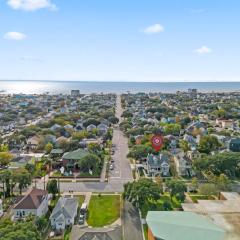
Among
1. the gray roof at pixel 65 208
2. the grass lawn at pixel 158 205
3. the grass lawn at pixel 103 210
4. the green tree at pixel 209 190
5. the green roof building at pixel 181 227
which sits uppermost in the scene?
the green roof building at pixel 181 227

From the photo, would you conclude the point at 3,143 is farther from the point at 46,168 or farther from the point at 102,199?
the point at 102,199

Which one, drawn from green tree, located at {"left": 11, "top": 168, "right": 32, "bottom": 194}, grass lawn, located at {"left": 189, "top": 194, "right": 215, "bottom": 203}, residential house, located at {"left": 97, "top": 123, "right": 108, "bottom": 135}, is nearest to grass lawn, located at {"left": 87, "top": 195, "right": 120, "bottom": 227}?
green tree, located at {"left": 11, "top": 168, "right": 32, "bottom": 194}

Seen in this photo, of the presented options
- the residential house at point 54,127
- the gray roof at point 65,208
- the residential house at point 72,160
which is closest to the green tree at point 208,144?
the residential house at point 72,160

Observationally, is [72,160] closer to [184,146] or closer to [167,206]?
[167,206]

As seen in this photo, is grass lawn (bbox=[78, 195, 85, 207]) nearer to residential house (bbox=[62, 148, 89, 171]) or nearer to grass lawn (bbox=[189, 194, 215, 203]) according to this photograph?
residential house (bbox=[62, 148, 89, 171])

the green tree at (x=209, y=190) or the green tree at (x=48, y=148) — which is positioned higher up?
the green tree at (x=209, y=190)

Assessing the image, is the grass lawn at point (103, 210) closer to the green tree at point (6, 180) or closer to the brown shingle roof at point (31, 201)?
the brown shingle roof at point (31, 201)

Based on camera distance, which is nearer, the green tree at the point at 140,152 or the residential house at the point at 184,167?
the residential house at the point at 184,167
